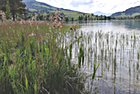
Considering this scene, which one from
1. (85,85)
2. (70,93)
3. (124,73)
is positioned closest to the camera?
(70,93)

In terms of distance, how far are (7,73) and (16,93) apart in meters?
0.59

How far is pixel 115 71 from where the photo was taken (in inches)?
220

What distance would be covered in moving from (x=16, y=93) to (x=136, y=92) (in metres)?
3.42

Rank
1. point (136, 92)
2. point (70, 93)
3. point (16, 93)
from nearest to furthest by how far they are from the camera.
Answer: point (16, 93) → point (70, 93) → point (136, 92)

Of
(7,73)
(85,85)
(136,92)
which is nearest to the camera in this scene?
(7,73)

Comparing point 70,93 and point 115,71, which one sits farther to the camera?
point 115,71

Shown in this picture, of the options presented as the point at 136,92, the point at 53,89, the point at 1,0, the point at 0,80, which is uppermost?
the point at 1,0

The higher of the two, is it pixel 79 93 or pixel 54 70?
pixel 54 70

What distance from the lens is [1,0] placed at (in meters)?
50.2

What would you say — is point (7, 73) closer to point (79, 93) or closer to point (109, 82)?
point (79, 93)

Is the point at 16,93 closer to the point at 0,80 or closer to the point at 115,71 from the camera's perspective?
the point at 0,80

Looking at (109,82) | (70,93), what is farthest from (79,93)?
(109,82)

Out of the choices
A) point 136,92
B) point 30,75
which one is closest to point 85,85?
point 136,92

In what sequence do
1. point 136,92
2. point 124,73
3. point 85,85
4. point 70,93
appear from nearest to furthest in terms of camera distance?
point 70,93
point 136,92
point 85,85
point 124,73
